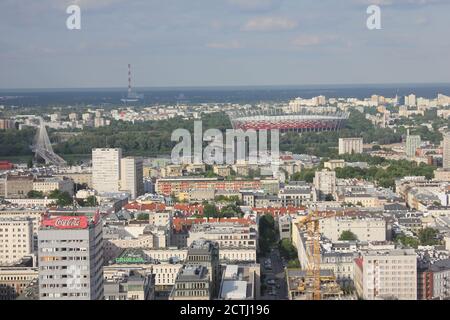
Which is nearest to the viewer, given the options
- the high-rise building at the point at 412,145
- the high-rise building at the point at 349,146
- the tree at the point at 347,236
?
the tree at the point at 347,236

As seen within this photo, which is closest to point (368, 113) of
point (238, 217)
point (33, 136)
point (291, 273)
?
point (33, 136)

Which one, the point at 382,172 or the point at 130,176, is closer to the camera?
the point at 130,176

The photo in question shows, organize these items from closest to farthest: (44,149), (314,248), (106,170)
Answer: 1. (314,248)
2. (106,170)
3. (44,149)

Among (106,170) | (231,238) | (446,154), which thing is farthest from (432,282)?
(446,154)

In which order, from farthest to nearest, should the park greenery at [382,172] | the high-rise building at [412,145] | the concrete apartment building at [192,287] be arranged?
the high-rise building at [412,145] → the park greenery at [382,172] → the concrete apartment building at [192,287]

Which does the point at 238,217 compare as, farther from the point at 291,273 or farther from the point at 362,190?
the point at 291,273

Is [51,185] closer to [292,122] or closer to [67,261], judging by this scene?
[67,261]

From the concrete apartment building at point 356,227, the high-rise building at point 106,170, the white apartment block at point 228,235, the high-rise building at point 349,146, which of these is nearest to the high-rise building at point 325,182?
the high-rise building at point 106,170

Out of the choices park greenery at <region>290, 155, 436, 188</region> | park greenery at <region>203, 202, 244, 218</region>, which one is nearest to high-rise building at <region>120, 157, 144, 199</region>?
park greenery at <region>203, 202, 244, 218</region>

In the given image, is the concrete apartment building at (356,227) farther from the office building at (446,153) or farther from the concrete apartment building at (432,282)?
the office building at (446,153)

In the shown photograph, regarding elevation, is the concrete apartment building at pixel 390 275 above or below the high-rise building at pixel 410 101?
below
